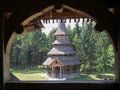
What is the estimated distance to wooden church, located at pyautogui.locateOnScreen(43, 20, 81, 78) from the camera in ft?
57.2

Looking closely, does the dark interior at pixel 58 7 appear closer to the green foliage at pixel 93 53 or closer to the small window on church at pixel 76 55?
the small window on church at pixel 76 55

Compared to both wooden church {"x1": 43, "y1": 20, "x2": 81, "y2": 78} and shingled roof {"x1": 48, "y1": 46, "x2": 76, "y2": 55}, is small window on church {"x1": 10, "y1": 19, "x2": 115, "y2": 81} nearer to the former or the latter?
wooden church {"x1": 43, "y1": 20, "x2": 81, "y2": 78}

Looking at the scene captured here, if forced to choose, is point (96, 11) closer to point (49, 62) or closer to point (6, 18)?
point (6, 18)

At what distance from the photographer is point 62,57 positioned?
714 inches

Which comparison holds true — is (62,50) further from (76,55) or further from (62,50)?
(76,55)

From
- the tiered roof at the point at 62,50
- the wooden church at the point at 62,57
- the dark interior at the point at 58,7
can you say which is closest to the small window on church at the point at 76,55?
the wooden church at the point at 62,57

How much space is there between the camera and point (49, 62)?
750 inches

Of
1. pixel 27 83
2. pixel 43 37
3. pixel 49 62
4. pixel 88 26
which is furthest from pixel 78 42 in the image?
pixel 27 83

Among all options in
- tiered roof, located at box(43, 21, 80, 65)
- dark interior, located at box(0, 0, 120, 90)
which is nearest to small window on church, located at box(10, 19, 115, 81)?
tiered roof, located at box(43, 21, 80, 65)

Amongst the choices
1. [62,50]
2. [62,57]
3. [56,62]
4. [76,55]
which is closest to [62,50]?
[62,50]

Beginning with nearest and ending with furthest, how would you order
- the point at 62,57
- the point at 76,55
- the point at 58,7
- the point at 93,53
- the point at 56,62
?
the point at 58,7, the point at 62,57, the point at 56,62, the point at 76,55, the point at 93,53

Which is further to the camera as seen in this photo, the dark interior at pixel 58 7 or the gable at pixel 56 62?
the gable at pixel 56 62

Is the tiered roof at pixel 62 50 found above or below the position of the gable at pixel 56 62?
above

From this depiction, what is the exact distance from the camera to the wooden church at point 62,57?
17.4 m
